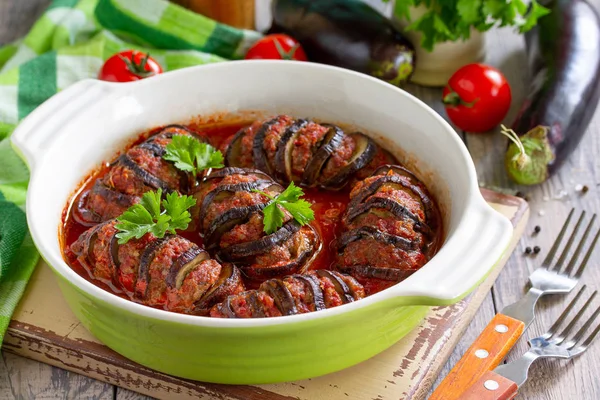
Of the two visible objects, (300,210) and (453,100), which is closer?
(300,210)

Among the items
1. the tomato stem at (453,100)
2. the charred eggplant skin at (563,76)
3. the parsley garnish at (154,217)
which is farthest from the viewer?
the tomato stem at (453,100)

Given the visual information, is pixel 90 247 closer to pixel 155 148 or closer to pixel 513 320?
pixel 155 148

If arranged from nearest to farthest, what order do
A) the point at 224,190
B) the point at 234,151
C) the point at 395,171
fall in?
the point at 224,190, the point at 395,171, the point at 234,151

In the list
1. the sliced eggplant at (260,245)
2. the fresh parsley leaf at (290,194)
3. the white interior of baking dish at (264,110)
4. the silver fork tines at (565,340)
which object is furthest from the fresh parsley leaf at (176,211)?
the silver fork tines at (565,340)

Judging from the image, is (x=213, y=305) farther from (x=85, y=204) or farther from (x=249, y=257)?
(x=85, y=204)

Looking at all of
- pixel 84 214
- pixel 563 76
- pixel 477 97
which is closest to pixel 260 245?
pixel 84 214

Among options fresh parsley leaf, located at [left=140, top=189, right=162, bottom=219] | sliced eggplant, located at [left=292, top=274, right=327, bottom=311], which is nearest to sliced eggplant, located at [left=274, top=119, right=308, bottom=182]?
fresh parsley leaf, located at [left=140, top=189, right=162, bottom=219]

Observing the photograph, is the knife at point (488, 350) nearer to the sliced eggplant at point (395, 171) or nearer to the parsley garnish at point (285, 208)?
the sliced eggplant at point (395, 171)
